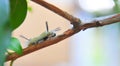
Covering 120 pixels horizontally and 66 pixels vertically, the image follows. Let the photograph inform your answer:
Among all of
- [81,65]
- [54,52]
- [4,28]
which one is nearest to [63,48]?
[54,52]

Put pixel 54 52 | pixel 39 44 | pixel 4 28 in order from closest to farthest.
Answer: pixel 4 28 → pixel 39 44 → pixel 54 52

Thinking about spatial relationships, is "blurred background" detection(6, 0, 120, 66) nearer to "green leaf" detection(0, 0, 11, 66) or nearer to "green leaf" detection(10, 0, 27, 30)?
"green leaf" detection(10, 0, 27, 30)

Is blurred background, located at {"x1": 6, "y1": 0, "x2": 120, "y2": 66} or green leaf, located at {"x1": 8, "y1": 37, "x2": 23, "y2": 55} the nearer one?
green leaf, located at {"x1": 8, "y1": 37, "x2": 23, "y2": 55}

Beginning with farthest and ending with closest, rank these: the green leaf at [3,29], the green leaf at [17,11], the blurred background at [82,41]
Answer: the blurred background at [82,41], the green leaf at [17,11], the green leaf at [3,29]

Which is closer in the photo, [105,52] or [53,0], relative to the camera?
[53,0]

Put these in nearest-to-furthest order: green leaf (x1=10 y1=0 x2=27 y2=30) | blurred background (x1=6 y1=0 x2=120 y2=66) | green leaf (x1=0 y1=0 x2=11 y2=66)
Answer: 1. green leaf (x1=0 y1=0 x2=11 y2=66)
2. green leaf (x1=10 y1=0 x2=27 y2=30)
3. blurred background (x1=6 y1=0 x2=120 y2=66)

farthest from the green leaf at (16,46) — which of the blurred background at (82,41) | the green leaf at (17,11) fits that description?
the blurred background at (82,41)

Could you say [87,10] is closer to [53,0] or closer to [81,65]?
[53,0]

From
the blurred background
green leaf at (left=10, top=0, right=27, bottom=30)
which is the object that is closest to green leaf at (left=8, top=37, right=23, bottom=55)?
green leaf at (left=10, top=0, right=27, bottom=30)

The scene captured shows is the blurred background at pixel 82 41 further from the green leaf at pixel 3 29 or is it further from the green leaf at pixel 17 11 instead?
the green leaf at pixel 3 29
